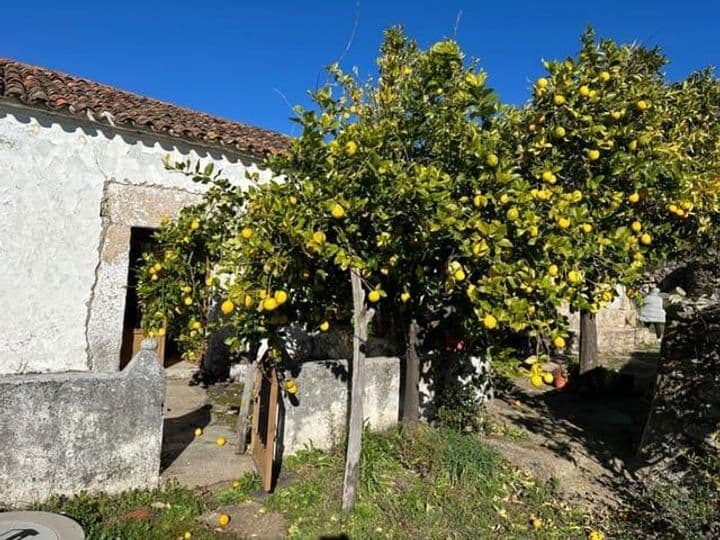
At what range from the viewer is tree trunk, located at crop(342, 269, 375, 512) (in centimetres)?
385

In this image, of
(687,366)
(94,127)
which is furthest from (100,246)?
(687,366)

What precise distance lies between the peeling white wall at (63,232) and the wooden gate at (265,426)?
11.3 feet

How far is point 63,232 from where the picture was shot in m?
6.85

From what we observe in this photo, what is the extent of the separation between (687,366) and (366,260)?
3.66 m

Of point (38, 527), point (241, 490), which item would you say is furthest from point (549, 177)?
point (38, 527)

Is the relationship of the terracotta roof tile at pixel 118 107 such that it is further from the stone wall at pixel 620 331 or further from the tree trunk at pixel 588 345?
the stone wall at pixel 620 331

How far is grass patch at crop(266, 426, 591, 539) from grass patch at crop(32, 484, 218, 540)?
67 cm

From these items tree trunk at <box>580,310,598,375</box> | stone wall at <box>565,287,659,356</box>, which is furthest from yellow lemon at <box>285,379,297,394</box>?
stone wall at <box>565,287,659,356</box>

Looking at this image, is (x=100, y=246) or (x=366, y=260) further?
(x=100, y=246)

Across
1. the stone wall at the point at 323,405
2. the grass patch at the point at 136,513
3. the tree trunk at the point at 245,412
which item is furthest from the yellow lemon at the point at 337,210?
the grass patch at the point at 136,513

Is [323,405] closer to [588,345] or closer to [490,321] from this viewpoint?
[490,321]

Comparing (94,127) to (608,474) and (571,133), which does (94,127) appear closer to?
Result: (571,133)

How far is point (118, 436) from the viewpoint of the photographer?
395 centimetres

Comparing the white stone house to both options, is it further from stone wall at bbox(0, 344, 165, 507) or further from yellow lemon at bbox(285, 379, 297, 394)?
yellow lemon at bbox(285, 379, 297, 394)
